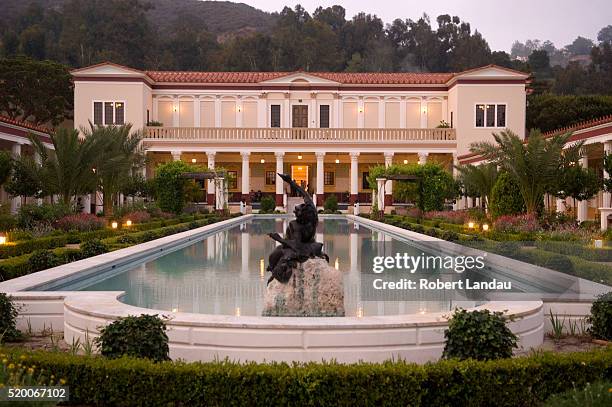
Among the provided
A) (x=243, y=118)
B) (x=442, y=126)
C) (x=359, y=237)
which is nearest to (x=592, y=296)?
(x=359, y=237)

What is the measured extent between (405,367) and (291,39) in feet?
220

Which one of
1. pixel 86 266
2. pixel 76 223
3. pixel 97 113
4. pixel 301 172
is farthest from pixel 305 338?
pixel 301 172

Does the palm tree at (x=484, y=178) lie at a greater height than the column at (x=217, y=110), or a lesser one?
lesser

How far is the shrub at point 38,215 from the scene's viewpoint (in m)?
17.7

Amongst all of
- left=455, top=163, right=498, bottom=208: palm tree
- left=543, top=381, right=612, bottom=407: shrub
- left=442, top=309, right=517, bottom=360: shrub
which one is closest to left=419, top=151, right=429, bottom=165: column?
left=455, top=163, right=498, bottom=208: palm tree

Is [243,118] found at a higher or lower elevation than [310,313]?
higher

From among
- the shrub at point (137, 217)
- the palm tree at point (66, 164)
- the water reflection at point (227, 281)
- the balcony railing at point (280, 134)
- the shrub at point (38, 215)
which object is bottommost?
the water reflection at point (227, 281)

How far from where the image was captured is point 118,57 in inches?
2518

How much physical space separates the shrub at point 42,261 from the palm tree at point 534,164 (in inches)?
502

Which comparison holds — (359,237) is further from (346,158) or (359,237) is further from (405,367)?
(346,158)

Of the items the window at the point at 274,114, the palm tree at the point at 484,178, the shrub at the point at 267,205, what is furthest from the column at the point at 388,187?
the palm tree at the point at 484,178

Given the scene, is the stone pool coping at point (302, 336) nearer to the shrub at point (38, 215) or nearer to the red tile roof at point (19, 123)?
the shrub at point (38, 215)

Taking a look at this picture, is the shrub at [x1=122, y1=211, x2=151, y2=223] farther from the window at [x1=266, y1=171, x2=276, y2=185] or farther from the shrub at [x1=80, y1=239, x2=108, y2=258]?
the window at [x1=266, y1=171, x2=276, y2=185]

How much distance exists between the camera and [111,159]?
2073 cm
